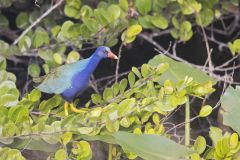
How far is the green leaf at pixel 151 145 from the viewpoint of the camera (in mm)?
1408

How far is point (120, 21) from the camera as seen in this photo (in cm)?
195

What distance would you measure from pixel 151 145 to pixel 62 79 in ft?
1.07

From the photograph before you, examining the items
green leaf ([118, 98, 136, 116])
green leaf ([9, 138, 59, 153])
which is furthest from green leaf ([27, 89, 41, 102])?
green leaf ([118, 98, 136, 116])

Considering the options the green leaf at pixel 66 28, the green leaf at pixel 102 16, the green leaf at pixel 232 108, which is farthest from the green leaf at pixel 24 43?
the green leaf at pixel 232 108

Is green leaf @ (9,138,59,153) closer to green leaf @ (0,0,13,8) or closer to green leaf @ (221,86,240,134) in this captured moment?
green leaf @ (221,86,240,134)

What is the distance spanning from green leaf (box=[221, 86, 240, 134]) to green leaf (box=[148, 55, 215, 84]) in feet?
0.46

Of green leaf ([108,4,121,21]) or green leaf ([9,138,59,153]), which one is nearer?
green leaf ([9,138,59,153])

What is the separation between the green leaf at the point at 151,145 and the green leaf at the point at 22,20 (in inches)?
33.5

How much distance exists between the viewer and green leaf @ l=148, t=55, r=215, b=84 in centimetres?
166

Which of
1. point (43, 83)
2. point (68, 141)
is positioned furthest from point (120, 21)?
point (68, 141)

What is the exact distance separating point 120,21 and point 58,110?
44cm

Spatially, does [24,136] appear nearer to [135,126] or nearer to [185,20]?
[135,126]

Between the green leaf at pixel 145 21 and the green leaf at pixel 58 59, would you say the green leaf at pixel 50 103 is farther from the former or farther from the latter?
the green leaf at pixel 145 21

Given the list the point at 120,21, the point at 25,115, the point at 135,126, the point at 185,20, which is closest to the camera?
the point at 25,115
